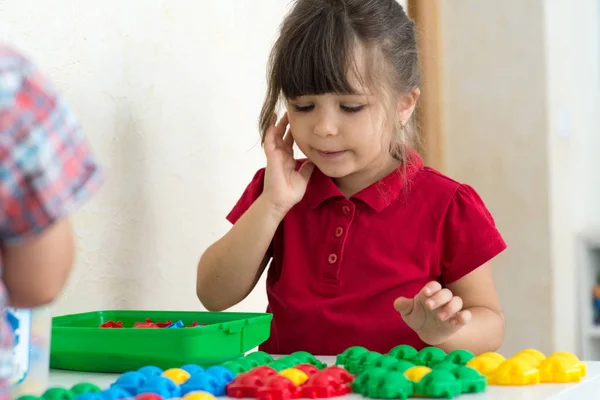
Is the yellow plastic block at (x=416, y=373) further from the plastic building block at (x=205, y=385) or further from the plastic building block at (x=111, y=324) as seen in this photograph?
the plastic building block at (x=111, y=324)

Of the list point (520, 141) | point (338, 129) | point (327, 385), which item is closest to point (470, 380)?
point (327, 385)

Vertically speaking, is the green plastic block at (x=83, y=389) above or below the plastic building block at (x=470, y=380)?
above

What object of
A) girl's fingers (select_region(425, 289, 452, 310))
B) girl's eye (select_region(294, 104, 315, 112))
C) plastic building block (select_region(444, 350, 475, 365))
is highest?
girl's eye (select_region(294, 104, 315, 112))

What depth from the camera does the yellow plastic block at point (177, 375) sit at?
24.2 inches

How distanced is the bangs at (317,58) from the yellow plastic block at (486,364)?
402 millimetres

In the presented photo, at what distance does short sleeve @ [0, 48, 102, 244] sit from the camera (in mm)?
324

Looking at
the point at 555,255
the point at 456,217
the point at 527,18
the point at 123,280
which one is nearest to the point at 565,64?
the point at 527,18

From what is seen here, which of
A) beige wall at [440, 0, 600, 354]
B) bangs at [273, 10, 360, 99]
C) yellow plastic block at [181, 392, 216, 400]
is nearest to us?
yellow plastic block at [181, 392, 216, 400]

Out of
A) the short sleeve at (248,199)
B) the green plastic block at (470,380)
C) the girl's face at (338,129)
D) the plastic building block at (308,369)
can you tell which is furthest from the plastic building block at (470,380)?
the short sleeve at (248,199)

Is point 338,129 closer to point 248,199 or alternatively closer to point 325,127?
point 325,127

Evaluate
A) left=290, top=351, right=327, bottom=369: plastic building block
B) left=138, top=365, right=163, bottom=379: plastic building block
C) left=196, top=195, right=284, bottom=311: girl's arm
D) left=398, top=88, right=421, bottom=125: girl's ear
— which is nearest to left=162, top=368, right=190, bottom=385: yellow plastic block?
left=138, top=365, right=163, bottom=379: plastic building block

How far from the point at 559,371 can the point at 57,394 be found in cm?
38

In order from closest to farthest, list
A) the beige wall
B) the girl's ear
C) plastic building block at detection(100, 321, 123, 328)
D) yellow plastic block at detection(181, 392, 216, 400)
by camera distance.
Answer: yellow plastic block at detection(181, 392, 216, 400) < plastic building block at detection(100, 321, 123, 328) < the girl's ear < the beige wall

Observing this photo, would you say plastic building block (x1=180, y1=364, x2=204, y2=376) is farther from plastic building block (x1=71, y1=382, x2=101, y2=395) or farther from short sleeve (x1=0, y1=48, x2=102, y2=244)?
short sleeve (x1=0, y1=48, x2=102, y2=244)
